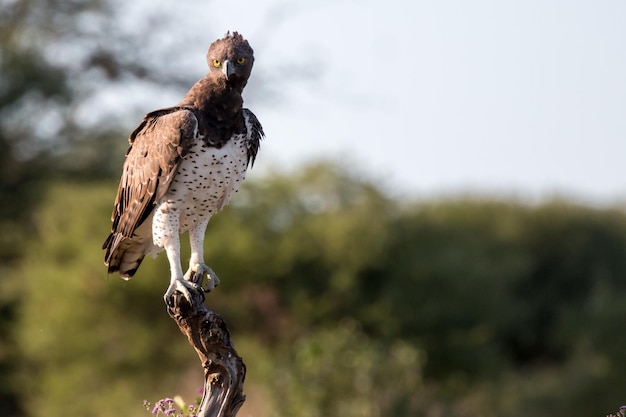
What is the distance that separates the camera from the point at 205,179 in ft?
19.0

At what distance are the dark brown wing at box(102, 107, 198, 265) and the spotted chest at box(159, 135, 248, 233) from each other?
0.05 m

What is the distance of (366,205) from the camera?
1794cm

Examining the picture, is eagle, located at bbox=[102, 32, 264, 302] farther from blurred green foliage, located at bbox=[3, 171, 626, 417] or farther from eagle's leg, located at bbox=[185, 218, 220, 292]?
blurred green foliage, located at bbox=[3, 171, 626, 417]

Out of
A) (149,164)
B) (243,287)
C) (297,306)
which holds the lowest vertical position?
(149,164)

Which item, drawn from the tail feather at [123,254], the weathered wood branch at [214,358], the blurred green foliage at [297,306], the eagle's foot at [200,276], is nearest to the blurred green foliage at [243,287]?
the blurred green foliage at [297,306]

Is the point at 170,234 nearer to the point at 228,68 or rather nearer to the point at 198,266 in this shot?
the point at 198,266

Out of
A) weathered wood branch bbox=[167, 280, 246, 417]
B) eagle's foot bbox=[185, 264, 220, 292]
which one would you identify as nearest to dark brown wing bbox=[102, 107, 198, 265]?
eagle's foot bbox=[185, 264, 220, 292]

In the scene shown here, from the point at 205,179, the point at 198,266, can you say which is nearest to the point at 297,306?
the point at 198,266

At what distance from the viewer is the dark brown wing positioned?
5.76 m

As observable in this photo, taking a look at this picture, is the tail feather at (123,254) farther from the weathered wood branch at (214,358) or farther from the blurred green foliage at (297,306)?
the blurred green foliage at (297,306)

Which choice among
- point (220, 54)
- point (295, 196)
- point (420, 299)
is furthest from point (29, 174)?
point (220, 54)

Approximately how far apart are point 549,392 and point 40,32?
10297 mm

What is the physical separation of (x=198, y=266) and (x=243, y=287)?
11.6 m

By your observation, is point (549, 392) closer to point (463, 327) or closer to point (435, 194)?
point (463, 327)
